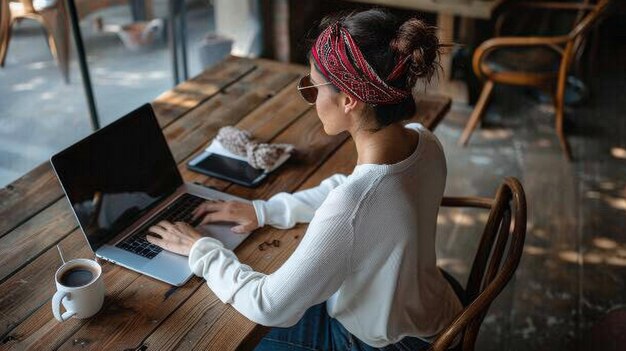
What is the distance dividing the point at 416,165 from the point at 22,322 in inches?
32.4

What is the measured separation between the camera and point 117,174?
4.60ft

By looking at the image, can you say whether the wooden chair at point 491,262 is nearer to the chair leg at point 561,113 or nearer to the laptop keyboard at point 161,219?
the laptop keyboard at point 161,219

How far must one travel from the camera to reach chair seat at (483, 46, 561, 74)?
3279 millimetres

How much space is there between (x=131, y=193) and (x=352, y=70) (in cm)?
62

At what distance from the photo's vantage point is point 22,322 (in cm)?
116

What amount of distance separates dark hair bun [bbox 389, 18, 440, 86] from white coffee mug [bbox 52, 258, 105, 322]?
708mm

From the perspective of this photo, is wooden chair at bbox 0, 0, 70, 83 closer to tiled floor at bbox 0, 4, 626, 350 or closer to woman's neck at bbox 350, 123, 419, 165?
tiled floor at bbox 0, 4, 626, 350

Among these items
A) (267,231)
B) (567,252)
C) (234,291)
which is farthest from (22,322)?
(567,252)

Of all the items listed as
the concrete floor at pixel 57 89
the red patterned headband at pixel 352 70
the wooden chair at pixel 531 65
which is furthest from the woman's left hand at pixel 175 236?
the wooden chair at pixel 531 65

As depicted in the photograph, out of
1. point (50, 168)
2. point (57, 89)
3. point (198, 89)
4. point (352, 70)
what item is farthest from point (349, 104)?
point (57, 89)

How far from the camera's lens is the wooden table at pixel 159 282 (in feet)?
3.74

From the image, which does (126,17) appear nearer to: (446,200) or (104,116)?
(104,116)

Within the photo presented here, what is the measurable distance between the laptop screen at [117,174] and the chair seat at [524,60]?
89.5 inches

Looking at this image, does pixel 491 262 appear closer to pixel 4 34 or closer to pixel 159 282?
pixel 159 282
